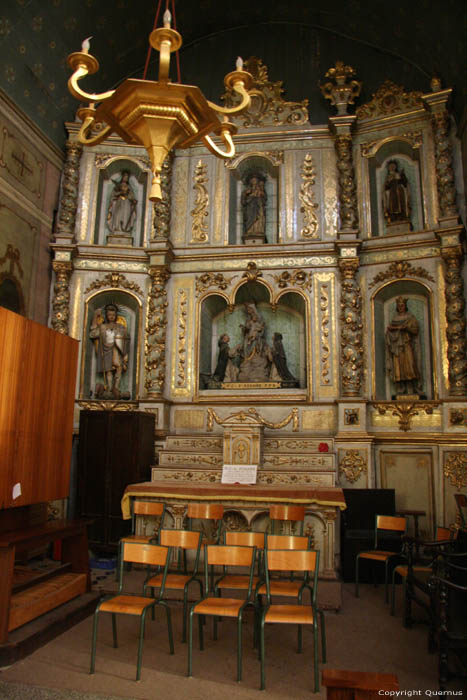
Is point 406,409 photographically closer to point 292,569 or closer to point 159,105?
point 292,569

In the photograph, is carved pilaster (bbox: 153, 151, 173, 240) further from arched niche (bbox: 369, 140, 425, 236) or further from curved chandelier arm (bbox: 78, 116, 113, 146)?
curved chandelier arm (bbox: 78, 116, 113, 146)

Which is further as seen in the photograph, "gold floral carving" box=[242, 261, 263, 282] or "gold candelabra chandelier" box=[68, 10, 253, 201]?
"gold floral carving" box=[242, 261, 263, 282]

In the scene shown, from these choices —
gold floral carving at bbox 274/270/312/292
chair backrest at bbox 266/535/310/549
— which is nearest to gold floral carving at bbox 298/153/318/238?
gold floral carving at bbox 274/270/312/292

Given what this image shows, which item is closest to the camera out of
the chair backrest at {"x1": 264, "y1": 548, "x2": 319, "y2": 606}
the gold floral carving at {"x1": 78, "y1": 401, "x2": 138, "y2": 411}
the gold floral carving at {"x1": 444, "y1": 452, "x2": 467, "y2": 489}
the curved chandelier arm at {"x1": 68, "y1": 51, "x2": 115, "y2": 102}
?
the curved chandelier arm at {"x1": 68, "y1": 51, "x2": 115, "y2": 102}

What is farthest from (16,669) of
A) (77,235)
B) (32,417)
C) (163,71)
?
(77,235)

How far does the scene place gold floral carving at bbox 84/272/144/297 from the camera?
35.8ft

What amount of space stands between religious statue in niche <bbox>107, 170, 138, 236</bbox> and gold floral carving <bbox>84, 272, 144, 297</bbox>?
0.96 m

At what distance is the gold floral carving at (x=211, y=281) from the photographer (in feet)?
35.3

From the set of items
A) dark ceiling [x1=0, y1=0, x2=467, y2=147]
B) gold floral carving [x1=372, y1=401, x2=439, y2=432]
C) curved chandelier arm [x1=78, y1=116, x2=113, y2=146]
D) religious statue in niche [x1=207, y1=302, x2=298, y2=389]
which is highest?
dark ceiling [x1=0, y1=0, x2=467, y2=147]

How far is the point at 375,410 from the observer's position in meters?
9.81

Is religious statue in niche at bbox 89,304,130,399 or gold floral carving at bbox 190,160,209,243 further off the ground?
gold floral carving at bbox 190,160,209,243

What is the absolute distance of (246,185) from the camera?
11.7m

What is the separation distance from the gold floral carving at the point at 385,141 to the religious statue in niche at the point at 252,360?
3613 mm

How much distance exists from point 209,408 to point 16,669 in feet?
19.7
